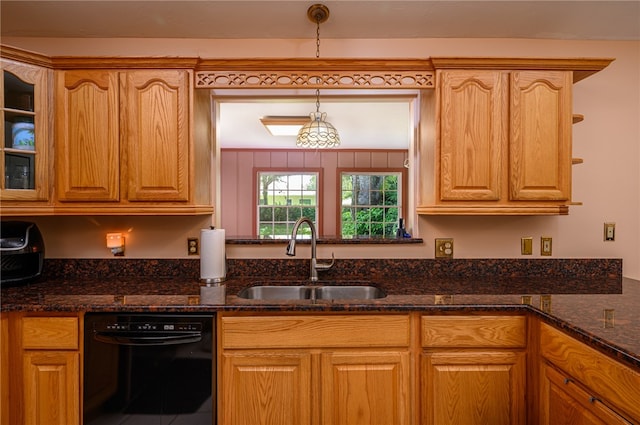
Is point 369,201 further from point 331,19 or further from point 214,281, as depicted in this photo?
point 214,281

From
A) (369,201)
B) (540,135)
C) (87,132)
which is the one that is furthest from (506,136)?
(369,201)

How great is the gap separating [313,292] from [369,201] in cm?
348

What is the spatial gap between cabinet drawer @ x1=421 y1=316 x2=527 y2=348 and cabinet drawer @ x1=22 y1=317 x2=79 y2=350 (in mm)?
1475

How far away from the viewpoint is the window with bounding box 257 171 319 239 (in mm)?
5258

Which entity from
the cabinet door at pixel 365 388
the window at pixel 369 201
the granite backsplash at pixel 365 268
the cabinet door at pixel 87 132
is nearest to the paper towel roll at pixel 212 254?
the granite backsplash at pixel 365 268

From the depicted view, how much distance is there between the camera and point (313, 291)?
74.6 inches

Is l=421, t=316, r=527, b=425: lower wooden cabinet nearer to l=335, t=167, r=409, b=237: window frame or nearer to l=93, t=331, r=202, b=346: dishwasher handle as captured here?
l=93, t=331, r=202, b=346: dishwasher handle

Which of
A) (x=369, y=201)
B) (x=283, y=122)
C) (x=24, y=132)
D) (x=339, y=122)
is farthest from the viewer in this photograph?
(x=369, y=201)

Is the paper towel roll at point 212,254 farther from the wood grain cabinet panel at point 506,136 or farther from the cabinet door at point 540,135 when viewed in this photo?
the cabinet door at point 540,135

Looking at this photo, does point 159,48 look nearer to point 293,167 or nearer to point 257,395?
point 257,395

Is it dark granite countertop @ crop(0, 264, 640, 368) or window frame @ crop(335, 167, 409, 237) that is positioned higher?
window frame @ crop(335, 167, 409, 237)

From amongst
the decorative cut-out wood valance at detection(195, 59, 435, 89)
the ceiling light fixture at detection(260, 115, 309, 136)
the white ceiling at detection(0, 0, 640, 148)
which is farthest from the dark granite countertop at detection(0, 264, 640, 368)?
the ceiling light fixture at detection(260, 115, 309, 136)

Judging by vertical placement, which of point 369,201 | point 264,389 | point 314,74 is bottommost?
point 264,389

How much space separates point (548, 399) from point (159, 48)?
8.63ft
